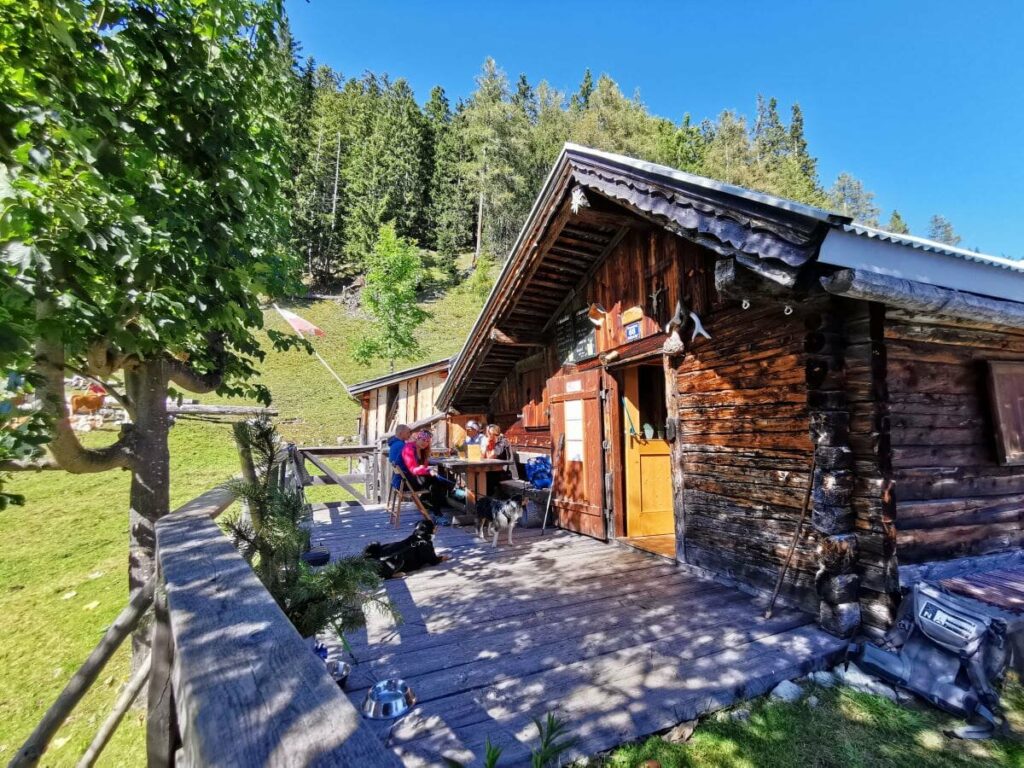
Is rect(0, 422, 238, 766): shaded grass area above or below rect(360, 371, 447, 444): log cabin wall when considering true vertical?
below

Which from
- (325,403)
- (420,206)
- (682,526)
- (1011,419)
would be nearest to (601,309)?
(682,526)

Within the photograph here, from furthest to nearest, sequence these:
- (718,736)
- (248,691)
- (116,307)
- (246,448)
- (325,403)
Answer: (325,403), (116,307), (246,448), (718,736), (248,691)

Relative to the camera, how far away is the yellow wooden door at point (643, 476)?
6.61 metres

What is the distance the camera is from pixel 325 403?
22.3m

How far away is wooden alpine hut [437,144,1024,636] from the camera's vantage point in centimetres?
342

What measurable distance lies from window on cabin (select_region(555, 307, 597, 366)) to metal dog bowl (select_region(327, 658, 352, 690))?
198 inches

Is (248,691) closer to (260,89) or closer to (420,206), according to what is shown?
(260,89)

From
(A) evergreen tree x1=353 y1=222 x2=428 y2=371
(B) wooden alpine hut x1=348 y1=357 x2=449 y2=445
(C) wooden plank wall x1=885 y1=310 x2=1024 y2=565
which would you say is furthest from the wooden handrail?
(A) evergreen tree x1=353 y1=222 x2=428 y2=371

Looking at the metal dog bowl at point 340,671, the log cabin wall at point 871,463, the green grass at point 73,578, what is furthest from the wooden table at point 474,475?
the log cabin wall at point 871,463

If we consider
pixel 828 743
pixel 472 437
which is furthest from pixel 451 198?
pixel 828 743

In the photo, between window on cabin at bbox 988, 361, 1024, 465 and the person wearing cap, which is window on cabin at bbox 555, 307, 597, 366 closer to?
the person wearing cap

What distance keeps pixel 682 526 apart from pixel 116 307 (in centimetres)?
578

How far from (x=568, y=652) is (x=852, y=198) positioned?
48896 millimetres

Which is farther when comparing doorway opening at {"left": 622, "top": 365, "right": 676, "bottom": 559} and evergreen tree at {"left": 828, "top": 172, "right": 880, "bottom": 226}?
evergreen tree at {"left": 828, "top": 172, "right": 880, "bottom": 226}
